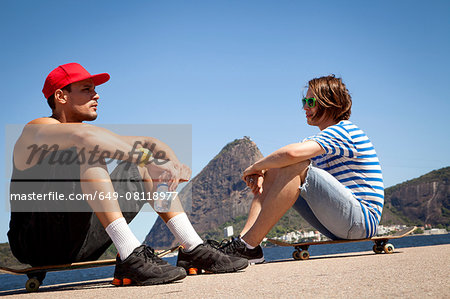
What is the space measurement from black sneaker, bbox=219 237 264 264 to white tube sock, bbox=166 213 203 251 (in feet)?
1.88

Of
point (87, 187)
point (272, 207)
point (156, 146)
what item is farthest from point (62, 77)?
point (272, 207)

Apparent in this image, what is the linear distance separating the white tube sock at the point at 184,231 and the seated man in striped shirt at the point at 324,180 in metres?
0.64

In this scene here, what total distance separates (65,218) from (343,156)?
2505mm

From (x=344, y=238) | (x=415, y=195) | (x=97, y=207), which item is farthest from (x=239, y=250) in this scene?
(x=415, y=195)

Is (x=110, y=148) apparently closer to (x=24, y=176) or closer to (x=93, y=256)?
(x=24, y=176)

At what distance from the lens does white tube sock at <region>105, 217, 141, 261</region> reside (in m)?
2.64

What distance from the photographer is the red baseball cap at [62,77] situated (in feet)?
10.7

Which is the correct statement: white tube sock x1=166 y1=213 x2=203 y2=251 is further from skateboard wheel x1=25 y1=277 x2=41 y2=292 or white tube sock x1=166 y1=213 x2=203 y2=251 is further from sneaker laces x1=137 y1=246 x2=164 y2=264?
skateboard wheel x1=25 y1=277 x2=41 y2=292

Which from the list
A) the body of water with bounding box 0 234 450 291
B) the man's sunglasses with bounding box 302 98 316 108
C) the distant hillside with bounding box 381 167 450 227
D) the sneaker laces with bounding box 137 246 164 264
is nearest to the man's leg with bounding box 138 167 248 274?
the sneaker laces with bounding box 137 246 164 264

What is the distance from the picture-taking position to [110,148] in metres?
2.70

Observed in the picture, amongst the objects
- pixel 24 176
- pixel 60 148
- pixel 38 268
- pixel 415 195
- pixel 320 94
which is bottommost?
pixel 415 195

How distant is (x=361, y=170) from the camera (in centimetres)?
390

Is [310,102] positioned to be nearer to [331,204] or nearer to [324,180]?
[324,180]

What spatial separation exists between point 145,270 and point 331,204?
186 cm
